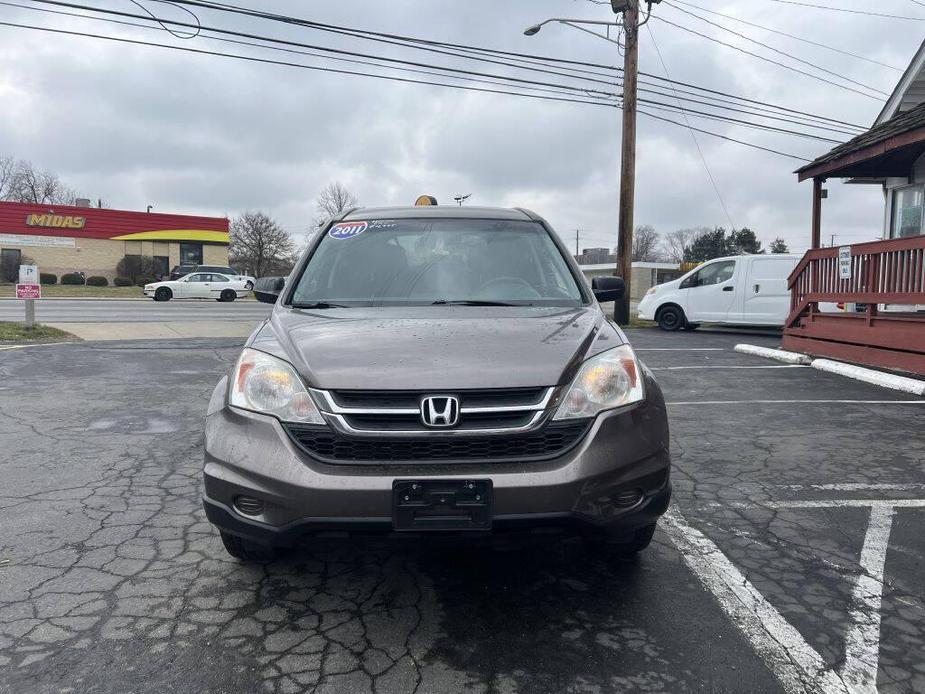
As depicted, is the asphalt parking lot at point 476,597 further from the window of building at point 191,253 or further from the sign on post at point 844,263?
the window of building at point 191,253

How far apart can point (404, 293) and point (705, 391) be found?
5.57 metres

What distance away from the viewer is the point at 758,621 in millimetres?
2748

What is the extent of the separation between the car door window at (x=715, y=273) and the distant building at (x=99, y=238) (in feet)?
127

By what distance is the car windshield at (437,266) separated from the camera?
3.65 m

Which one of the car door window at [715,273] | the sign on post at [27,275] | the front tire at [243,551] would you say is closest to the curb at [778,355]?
the car door window at [715,273]

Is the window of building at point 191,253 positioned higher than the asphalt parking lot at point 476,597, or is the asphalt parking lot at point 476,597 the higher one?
the window of building at point 191,253

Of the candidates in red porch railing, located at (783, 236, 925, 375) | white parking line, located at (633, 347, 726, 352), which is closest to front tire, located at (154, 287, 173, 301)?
white parking line, located at (633, 347, 726, 352)

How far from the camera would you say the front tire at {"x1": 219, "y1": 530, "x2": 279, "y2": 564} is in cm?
302

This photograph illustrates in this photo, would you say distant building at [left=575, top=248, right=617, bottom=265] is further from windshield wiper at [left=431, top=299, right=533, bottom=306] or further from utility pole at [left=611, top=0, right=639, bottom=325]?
windshield wiper at [left=431, top=299, right=533, bottom=306]

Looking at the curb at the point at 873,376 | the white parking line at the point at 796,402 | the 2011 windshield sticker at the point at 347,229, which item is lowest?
the white parking line at the point at 796,402

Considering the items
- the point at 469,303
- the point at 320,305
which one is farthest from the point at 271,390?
the point at 469,303

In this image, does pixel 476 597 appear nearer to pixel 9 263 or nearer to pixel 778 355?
pixel 778 355

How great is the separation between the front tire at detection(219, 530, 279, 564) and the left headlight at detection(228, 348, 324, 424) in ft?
2.06

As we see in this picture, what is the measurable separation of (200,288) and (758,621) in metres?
32.7
